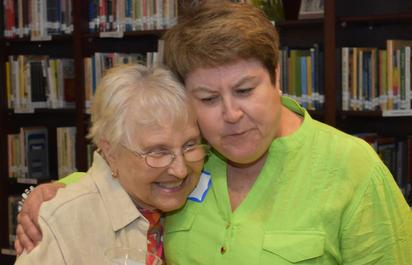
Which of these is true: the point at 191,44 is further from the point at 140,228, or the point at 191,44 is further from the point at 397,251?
the point at 397,251

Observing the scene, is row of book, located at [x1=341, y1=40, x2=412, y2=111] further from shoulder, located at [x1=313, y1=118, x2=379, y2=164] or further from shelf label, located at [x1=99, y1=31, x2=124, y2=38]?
shoulder, located at [x1=313, y1=118, x2=379, y2=164]

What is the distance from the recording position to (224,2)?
5.65 ft

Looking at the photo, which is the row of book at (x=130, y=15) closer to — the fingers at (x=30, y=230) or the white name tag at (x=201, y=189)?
the white name tag at (x=201, y=189)

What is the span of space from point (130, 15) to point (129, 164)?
2543mm

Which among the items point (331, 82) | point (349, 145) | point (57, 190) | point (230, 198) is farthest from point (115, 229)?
point (331, 82)

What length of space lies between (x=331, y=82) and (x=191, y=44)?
1.91 metres

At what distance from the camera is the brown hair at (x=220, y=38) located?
5.30 ft

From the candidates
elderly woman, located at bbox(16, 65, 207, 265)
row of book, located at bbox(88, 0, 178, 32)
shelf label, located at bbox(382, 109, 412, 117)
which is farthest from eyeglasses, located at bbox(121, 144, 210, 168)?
→ row of book, located at bbox(88, 0, 178, 32)

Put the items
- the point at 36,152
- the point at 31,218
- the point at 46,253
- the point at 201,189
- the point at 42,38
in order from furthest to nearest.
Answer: the point at 36,152 → the point at 42,38 → the point at 201,189 → the point at 31,218 → the point at 46,253

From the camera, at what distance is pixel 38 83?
14.8 ft

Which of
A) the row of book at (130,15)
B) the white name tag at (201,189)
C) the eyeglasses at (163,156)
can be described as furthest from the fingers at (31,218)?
the row of book at (130,15)

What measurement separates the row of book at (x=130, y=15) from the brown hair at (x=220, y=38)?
2244 millimetres

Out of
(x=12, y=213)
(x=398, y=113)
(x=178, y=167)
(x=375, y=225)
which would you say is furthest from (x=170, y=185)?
(x=12, y=213)

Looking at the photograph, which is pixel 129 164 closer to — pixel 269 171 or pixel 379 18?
pixel 269 171
